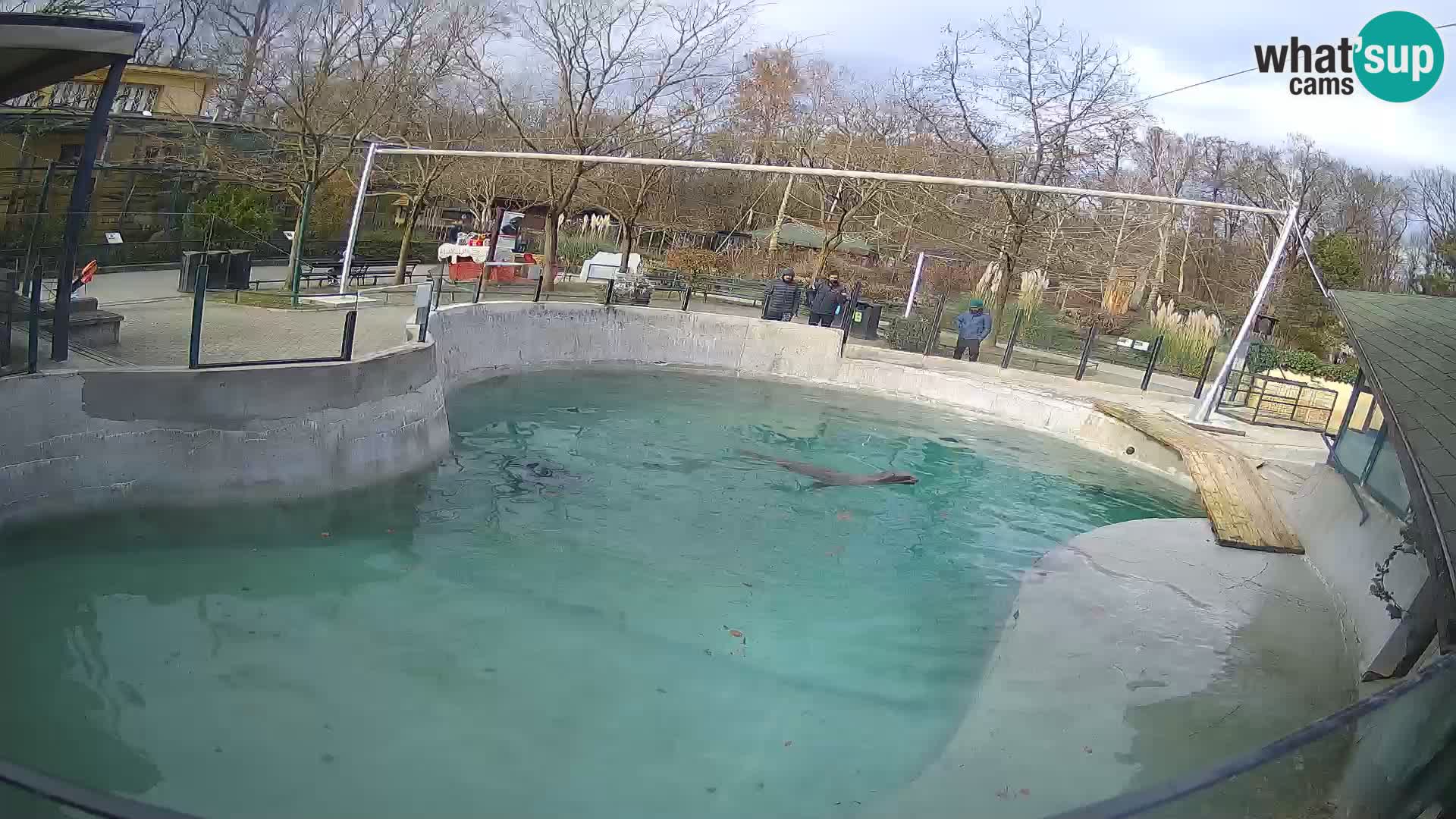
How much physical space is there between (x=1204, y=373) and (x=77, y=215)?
18.4m

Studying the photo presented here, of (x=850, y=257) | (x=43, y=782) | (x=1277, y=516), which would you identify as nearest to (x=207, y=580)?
(x=43, y=782)

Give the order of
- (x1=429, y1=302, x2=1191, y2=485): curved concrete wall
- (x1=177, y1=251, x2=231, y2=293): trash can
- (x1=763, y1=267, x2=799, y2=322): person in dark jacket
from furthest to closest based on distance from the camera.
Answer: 1. (x1=763, y1=267, x2=799, y2=322): person in dark jacket
2. (x1=429, y1=302, x2=1191, y2=485): curved concrete wall
3. (x1=177, y1=251, x2=231, y2=293): trash can

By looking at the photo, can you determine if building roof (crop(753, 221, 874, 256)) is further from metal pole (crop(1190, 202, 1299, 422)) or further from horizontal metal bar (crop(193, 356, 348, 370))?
horizontal metal bar (crop(193, 356, 348, 370))

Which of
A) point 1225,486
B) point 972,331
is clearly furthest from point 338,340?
point 972,331

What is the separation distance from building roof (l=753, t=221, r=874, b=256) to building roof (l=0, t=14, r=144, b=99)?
86.0 ft

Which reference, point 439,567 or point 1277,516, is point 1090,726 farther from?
point 1277,516

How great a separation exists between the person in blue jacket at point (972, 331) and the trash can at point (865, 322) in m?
1.83

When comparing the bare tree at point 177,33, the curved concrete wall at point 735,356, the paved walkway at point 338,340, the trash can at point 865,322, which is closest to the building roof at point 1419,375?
the curved concrete wall at point 735,356

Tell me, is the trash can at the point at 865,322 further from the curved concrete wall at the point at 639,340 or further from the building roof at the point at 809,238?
the building roof at the point at 809,238

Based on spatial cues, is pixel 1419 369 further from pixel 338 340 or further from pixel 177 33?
pixel 177 33

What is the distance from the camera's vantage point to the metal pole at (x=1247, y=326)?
15.1 meters

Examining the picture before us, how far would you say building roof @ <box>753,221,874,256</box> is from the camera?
111 feet

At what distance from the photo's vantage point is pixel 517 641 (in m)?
7.75

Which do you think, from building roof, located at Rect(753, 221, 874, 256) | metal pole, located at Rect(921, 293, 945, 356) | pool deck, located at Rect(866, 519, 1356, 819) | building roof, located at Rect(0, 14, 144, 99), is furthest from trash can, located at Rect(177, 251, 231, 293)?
building roof, located at Rect(753, 221, 874, 256)
